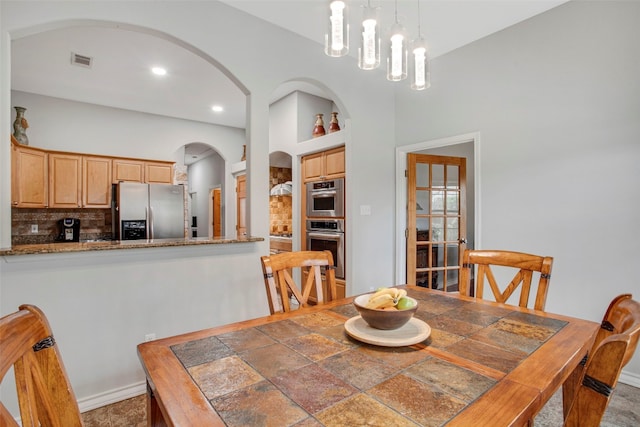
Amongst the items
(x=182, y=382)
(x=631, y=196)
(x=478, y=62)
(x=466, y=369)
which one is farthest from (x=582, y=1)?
(x=182, y=382)

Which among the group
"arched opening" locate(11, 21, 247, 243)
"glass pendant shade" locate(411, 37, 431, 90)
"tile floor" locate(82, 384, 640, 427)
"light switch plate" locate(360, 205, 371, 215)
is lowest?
"tile floor" locate(82, 384, 640, 427)

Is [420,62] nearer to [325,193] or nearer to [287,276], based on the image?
[287,276]

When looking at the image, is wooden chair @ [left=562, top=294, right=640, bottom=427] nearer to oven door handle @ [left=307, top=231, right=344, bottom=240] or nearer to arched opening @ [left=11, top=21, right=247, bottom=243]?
arched opening @ [left=11, top=21, right=247, bottom=243]

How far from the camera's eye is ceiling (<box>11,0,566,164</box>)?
2.64 m

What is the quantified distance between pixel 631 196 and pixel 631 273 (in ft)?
1.79

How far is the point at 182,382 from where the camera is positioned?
870 mm

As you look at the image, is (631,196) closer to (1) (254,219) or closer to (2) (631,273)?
(2) (631,273)

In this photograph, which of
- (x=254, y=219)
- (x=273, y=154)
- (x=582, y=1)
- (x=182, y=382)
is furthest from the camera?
(x=273, y=154)

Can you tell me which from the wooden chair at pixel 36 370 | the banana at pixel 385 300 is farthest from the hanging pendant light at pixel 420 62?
the wooden chair at pixel 36 370

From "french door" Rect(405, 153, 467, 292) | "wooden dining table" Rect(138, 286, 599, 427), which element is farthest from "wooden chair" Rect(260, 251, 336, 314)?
"french door" Rect(405, 153, 467, 292)

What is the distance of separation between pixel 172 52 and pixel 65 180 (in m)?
2.59

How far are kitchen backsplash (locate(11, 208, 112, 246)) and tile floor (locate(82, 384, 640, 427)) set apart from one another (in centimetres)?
327

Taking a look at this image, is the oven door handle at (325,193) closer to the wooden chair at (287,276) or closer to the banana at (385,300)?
the wooden chair at (287,276)

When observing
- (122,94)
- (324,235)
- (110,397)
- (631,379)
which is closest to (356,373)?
(110,397)
